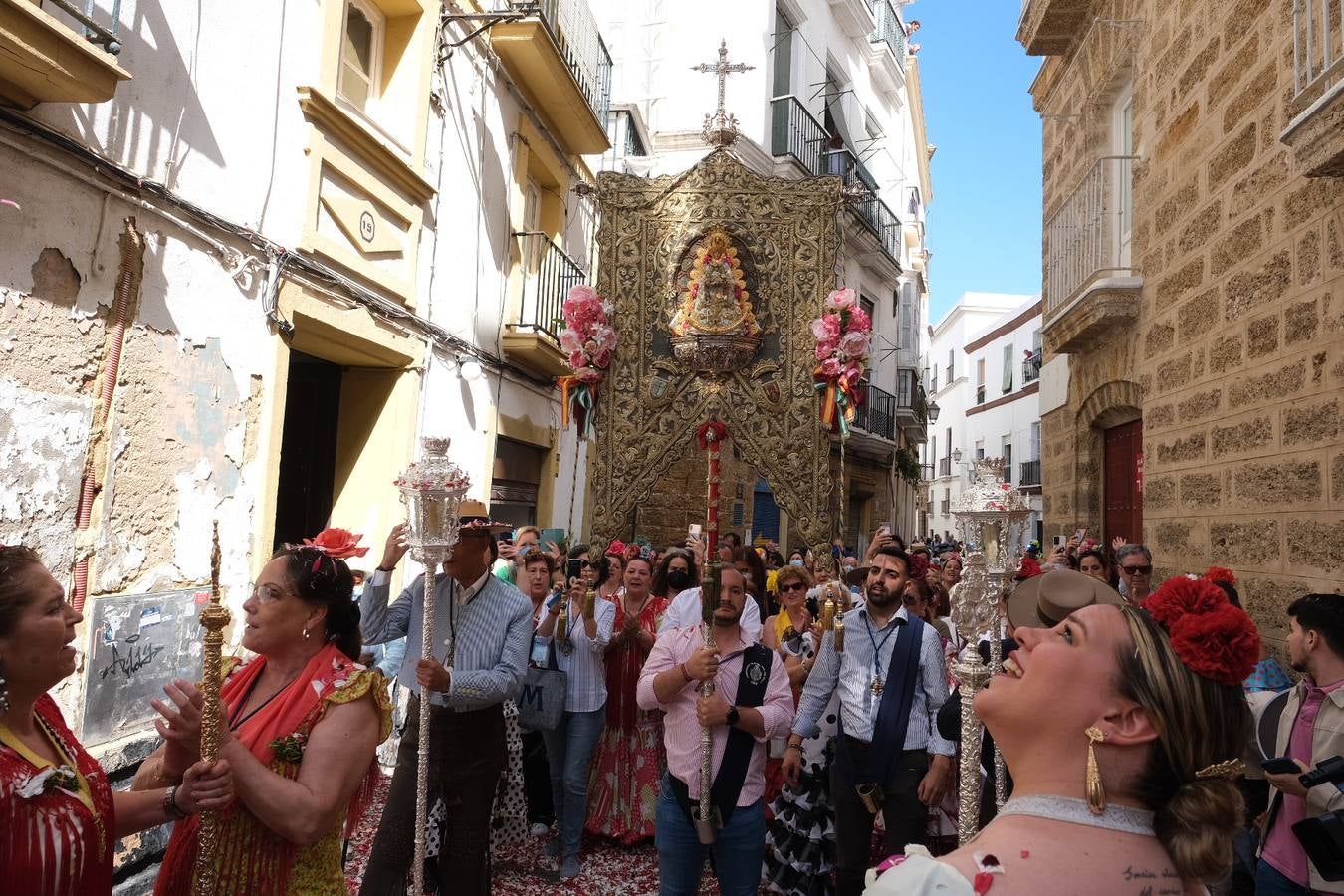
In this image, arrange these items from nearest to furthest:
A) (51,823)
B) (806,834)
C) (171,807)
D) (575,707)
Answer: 1. (51,823)
2. (171,807)
3. (806,834)
4. (575,707)

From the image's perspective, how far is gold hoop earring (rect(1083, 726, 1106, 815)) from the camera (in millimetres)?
1341

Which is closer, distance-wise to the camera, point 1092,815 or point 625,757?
point 1092,815

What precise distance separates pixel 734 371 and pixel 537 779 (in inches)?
127

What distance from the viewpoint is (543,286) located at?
31.7 feet

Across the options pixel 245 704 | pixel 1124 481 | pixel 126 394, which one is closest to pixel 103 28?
pixel 126 394

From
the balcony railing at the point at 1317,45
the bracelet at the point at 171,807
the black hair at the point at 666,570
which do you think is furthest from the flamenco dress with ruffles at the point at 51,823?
Answer: the balcony railing at the point at 1317,45

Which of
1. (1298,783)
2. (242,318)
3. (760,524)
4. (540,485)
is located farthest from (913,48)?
(1298,783)

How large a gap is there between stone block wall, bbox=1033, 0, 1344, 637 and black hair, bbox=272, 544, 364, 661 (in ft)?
12.6

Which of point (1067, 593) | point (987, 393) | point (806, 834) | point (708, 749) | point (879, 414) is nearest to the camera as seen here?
point (1067, 593)

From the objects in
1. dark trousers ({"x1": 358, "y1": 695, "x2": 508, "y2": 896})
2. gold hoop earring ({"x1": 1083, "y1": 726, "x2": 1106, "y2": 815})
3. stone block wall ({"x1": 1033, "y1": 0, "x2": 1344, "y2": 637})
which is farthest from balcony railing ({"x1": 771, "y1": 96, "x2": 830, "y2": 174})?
gold hoop earring ({"x1": 1083, "y1": 726, "x2": 1106, "y2": 815})

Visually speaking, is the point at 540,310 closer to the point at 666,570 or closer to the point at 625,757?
the point at 666,570

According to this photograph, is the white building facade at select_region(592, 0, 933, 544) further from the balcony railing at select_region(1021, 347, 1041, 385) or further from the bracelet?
the bracelet

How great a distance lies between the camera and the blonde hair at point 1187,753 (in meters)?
1.30

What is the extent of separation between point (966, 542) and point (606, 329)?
472cm
